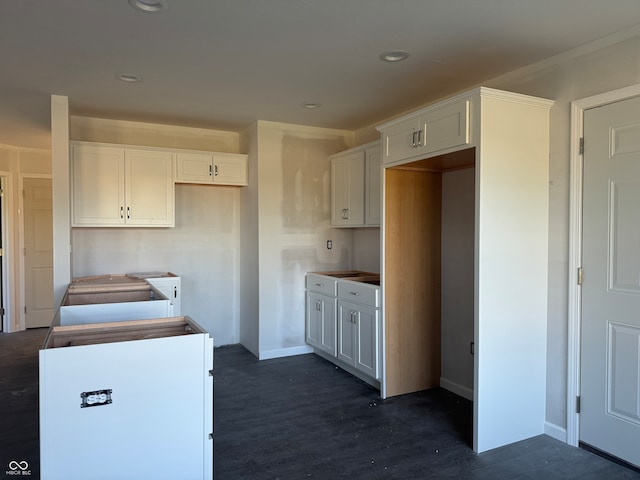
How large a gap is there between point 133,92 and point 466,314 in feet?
10.8

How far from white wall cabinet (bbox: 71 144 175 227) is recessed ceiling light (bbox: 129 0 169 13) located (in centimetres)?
229

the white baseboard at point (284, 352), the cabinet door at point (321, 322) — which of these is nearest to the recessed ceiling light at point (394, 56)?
the cabinet door at point (321, 322)

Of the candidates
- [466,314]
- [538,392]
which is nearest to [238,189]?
[466,314]

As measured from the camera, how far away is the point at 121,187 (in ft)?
14.3

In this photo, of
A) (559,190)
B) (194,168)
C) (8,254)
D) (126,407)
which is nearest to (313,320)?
(194,168)

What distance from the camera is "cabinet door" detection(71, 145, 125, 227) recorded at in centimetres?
415

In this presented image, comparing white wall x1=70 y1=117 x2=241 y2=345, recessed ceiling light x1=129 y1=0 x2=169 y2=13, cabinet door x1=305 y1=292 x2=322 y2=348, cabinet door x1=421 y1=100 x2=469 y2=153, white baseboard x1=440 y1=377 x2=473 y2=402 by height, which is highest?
recessed ceiling light x1=129 y1=0 x2=169 y2=13

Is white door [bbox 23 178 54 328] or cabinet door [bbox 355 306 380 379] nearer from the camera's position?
cabinet door [bbox 355 306 380 379]

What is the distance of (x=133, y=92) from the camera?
Answer: 146 inches

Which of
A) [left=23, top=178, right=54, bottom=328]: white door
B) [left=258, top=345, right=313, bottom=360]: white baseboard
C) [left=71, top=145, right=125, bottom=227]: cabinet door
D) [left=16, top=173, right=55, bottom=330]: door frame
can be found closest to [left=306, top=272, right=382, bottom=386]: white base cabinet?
[left=258, top=345, right=313, bottom=360]: white baseboard

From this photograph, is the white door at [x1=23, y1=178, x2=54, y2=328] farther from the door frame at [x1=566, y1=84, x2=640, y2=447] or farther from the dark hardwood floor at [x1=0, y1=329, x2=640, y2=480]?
the door frame at [x1=566, y1=84, x2=640, y2=447]

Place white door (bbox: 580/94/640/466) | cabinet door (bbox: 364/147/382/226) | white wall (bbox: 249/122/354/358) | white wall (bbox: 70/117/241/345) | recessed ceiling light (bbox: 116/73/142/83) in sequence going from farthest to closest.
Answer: white wall (bbox: 249/122/354/358)
white wall (bbox: 70/117/241/345)
cabinet door (bbox: 364/147/382/226)
recessed ceiling light (bbox: 116/73/142/83)
white door (bbox: 580/94/640/466)

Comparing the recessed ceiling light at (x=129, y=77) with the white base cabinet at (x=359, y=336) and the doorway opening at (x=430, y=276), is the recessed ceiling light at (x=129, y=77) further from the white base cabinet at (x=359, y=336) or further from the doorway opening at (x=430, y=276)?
the white base cabinet at (x=359, y=336)

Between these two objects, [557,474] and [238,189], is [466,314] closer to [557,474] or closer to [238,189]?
[557,474]
